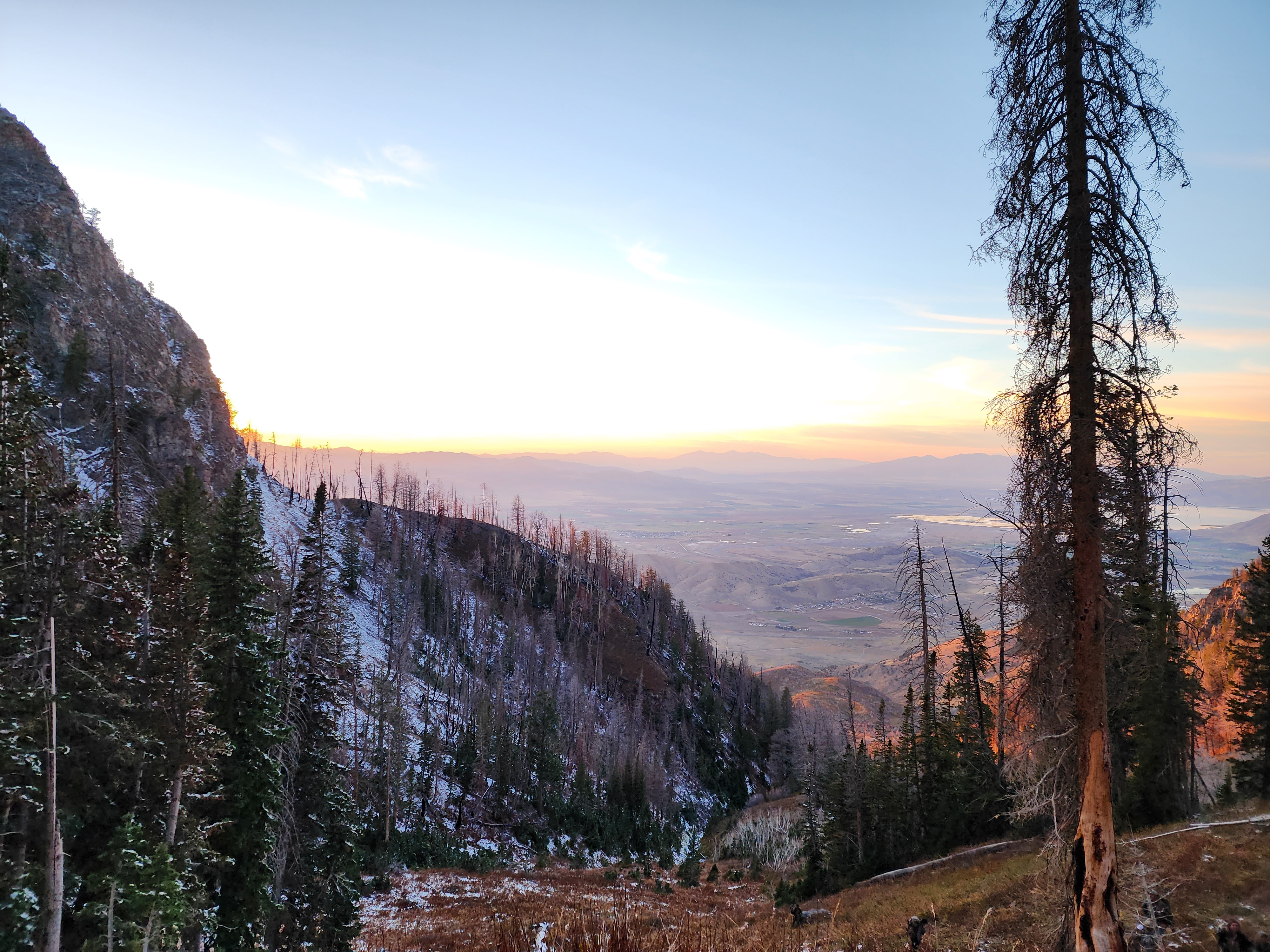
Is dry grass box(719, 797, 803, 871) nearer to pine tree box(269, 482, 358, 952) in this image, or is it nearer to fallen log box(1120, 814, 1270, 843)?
fallen log box(1120, 814, 1270, 843)

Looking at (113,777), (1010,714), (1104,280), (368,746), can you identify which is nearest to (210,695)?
(113,777)

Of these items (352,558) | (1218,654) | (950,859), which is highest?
(950,859)

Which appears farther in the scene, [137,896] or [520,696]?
[520,696]

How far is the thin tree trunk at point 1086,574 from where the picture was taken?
6629 mm

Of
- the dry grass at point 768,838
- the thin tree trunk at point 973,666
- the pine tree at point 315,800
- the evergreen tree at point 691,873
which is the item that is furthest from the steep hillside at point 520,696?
the thin tree trunk at point 973,666

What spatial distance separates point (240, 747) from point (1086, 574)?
62.8 ft

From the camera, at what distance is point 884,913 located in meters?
16.2

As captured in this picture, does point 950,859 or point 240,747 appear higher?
point 240,747

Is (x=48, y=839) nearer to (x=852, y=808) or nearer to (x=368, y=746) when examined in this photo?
(x=852, y=808)

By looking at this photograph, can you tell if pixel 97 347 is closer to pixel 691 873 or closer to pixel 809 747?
pixel 691 873

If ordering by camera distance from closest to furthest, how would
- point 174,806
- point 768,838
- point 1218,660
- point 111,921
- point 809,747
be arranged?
point 111,921 → point 174,806 → point 809,747 → point 768,838 → point 1218,660

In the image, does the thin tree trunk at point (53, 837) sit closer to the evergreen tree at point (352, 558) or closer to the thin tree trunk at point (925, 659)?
the thin tree trunk at point (925, 659)

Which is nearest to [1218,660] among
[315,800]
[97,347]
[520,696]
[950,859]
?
[950,859]

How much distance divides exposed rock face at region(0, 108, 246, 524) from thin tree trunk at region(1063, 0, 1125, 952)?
64671mm
